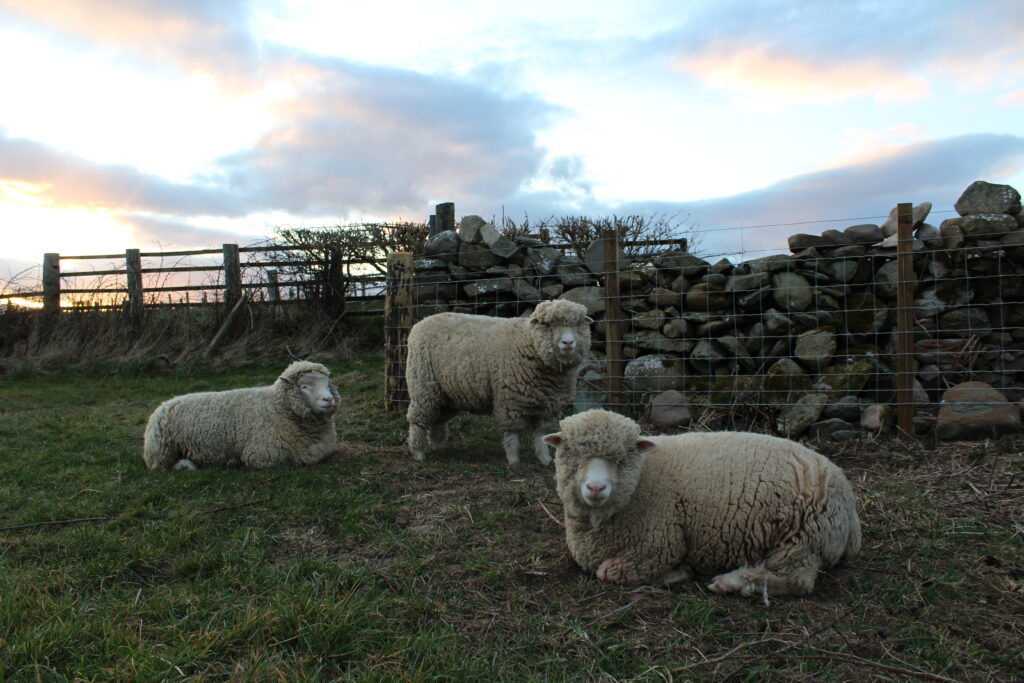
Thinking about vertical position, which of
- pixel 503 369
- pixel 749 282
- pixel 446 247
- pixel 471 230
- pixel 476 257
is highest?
pixel 471 230

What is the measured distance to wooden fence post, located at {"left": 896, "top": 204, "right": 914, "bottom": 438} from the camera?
6469 millimetres

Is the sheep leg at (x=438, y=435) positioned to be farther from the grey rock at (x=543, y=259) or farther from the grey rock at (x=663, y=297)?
the grey rock at (x=663, y=297)

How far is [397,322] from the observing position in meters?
8.98

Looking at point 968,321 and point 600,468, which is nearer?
point 600,468

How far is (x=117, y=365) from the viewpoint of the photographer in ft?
43.8

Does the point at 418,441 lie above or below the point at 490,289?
below

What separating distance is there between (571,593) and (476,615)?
0.53m

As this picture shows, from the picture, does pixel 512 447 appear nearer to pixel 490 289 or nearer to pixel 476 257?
pixel 490 289

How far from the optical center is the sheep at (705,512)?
332 cm

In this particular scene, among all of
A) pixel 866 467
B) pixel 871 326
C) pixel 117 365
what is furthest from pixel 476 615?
pixel 117 365

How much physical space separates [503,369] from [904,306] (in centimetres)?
405

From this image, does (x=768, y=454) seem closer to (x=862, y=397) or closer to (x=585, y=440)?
(x=585, y=440)

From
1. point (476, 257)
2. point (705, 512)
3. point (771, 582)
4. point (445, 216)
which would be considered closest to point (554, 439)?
point (705, 512)

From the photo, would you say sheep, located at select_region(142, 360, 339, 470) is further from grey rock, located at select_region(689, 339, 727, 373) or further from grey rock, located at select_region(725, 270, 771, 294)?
grey rock, located at select_region(725, 270, 771, 294)
